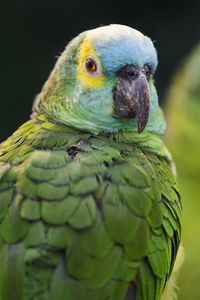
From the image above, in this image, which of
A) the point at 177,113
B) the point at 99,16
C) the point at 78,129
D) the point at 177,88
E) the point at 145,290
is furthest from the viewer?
the point at 99,16

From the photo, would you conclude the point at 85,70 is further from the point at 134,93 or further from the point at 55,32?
the point at 55,32

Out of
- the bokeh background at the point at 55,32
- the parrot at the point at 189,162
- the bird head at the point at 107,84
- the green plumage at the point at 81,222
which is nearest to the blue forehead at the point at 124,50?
the bird head at the point at 107,84

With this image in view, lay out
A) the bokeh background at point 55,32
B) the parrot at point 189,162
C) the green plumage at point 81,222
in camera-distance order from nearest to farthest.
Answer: the green plumage at point 81,222 < the parrot at point 189,162 < the bokeh background at point 55,32

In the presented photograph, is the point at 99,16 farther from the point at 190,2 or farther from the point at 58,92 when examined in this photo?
the point at 58,92

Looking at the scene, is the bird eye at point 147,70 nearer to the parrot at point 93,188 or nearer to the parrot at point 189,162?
the parrot at point 93,188

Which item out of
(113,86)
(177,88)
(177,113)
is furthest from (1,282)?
(177,88)

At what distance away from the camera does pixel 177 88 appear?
3.02 metres

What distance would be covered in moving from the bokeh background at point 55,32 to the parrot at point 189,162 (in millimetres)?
1747

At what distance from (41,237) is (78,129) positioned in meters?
0.35

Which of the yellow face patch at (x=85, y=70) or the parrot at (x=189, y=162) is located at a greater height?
the yellow face patch at (x=85, y=70)

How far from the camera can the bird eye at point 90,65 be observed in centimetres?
181

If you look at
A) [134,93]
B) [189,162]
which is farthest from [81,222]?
[189,162]

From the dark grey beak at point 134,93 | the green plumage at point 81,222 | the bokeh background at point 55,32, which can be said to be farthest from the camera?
the bokeh background at point 55,32

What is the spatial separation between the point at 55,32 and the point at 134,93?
10.5ft
